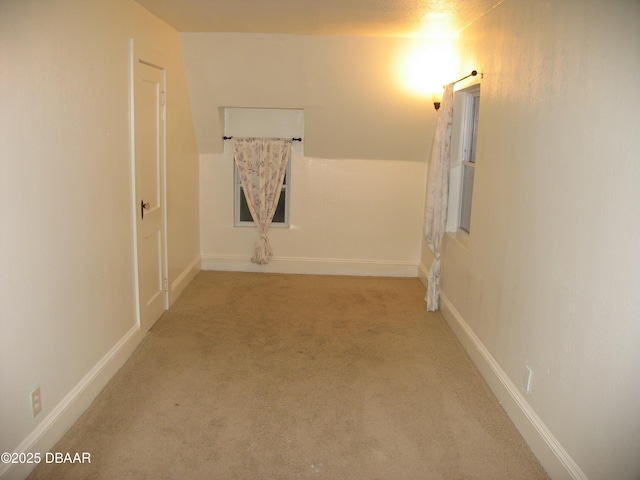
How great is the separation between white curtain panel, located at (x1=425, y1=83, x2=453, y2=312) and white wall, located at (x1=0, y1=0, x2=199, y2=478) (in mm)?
Answer: 2352

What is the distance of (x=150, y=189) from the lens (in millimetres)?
4117

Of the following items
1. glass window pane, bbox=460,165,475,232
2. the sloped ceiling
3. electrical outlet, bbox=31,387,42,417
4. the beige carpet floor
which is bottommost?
the beige carpet floor

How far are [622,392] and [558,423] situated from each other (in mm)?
546

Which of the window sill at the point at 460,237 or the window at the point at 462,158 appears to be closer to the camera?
the window sill at the point at 460,237

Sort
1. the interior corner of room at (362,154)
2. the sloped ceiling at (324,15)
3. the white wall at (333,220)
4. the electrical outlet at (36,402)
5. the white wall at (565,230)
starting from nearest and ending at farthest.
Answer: the white wall at (565,230) → the interior corner of room at (362,154) → the electrical outlet at (36,402) → the sloped ceiling at (324,15) → the white wall at (333,220)

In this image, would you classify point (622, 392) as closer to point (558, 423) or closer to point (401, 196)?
point (558, 423)

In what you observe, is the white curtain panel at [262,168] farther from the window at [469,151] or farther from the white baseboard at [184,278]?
the window at [469,151]

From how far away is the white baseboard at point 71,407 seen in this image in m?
2.37

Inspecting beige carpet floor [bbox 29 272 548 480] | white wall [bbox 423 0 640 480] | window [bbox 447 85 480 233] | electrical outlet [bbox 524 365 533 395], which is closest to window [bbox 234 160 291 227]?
beige carpet floor [bbox 29 272 548 480]

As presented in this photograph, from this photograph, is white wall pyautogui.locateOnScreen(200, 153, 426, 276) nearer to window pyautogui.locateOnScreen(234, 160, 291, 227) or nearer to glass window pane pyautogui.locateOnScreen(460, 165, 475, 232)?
window pyautogui.locateOnScreen(234, 160, 291, 227)

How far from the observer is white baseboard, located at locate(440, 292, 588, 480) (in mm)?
2418

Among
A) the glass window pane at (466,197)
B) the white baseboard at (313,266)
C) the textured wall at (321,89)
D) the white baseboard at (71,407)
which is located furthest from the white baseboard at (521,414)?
the white baseboard at (71,407)

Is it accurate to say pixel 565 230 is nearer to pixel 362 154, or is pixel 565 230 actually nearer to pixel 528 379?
pixel 528 379

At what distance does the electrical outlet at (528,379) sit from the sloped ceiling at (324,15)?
2206 millimetres
